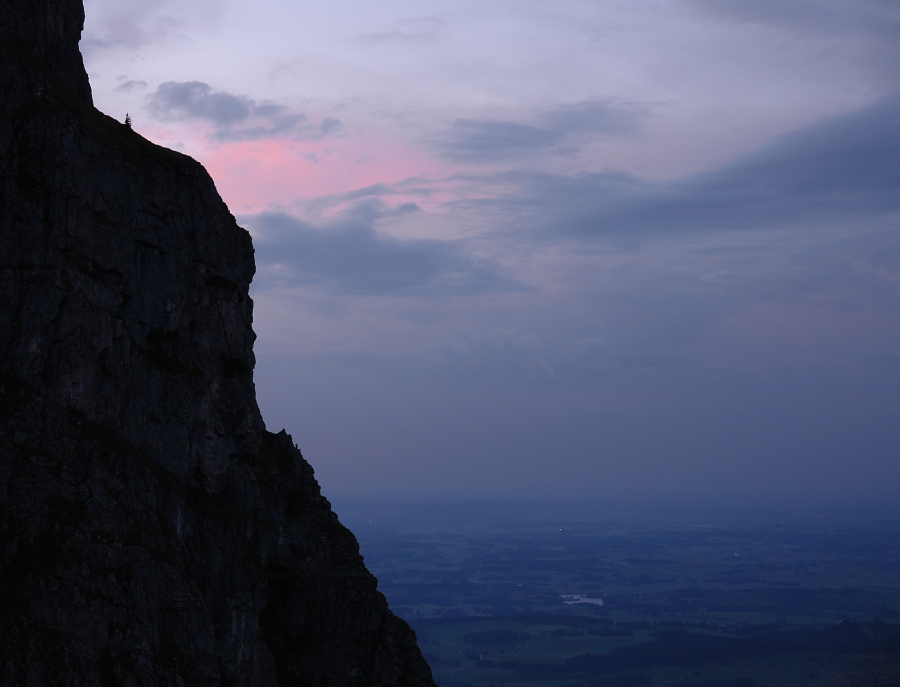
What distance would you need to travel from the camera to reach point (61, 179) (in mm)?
44375

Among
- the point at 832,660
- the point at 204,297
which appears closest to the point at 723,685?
the point at 832,660

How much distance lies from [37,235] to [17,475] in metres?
10.2

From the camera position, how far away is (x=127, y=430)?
45.6 meters

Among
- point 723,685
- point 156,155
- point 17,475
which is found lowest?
point 723,685

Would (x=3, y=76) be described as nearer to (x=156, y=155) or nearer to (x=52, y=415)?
(x=156, y=155)

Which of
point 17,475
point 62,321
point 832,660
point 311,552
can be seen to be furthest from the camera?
point 832,660

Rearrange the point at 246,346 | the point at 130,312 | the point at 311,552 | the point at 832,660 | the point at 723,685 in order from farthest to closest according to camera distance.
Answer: the point at 723,685, the point at 832,660, the point at 311,552, the point at 246,346, the point at 130,312

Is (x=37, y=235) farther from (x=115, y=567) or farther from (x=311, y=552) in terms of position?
(x=311, y=552)

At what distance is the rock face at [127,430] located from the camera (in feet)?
126

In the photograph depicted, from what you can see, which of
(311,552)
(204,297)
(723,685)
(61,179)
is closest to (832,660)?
(723,685)

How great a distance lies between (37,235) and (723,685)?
157017mm

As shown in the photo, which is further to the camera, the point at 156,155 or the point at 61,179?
the point at 156,155

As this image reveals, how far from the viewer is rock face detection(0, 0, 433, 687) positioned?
38.4 m

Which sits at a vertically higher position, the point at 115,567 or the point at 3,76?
the point at 3,76
